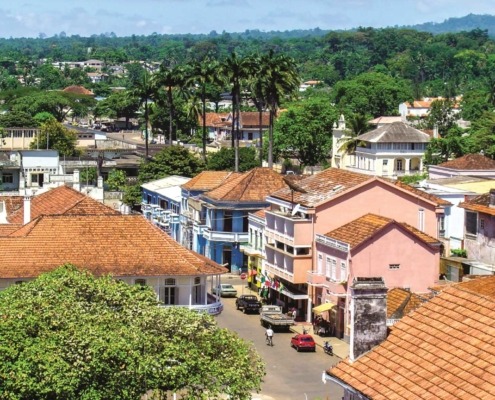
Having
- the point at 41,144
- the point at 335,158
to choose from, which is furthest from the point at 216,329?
the point at 41,144

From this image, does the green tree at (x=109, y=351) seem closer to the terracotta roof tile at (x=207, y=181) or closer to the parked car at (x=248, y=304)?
the parked car at (x=248, y=304)

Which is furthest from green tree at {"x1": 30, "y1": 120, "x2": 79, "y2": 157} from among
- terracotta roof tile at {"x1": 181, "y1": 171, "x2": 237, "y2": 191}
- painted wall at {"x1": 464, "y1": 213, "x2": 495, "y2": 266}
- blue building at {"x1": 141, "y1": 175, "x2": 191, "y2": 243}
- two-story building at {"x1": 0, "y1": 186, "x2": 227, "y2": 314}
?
two-story building at {"x1": 0, "y1": 186, "x2": 227, "y2": 314}

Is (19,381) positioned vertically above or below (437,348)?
below

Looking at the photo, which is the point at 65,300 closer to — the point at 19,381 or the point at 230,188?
the point at 19,381

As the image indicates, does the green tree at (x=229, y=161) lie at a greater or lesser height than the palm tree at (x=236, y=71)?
lesser

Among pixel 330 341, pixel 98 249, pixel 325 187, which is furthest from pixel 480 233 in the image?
pixel 98 249

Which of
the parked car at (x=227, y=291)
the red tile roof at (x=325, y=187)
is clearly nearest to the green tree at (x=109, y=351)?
the red tile roof at (x=325, y=187)
